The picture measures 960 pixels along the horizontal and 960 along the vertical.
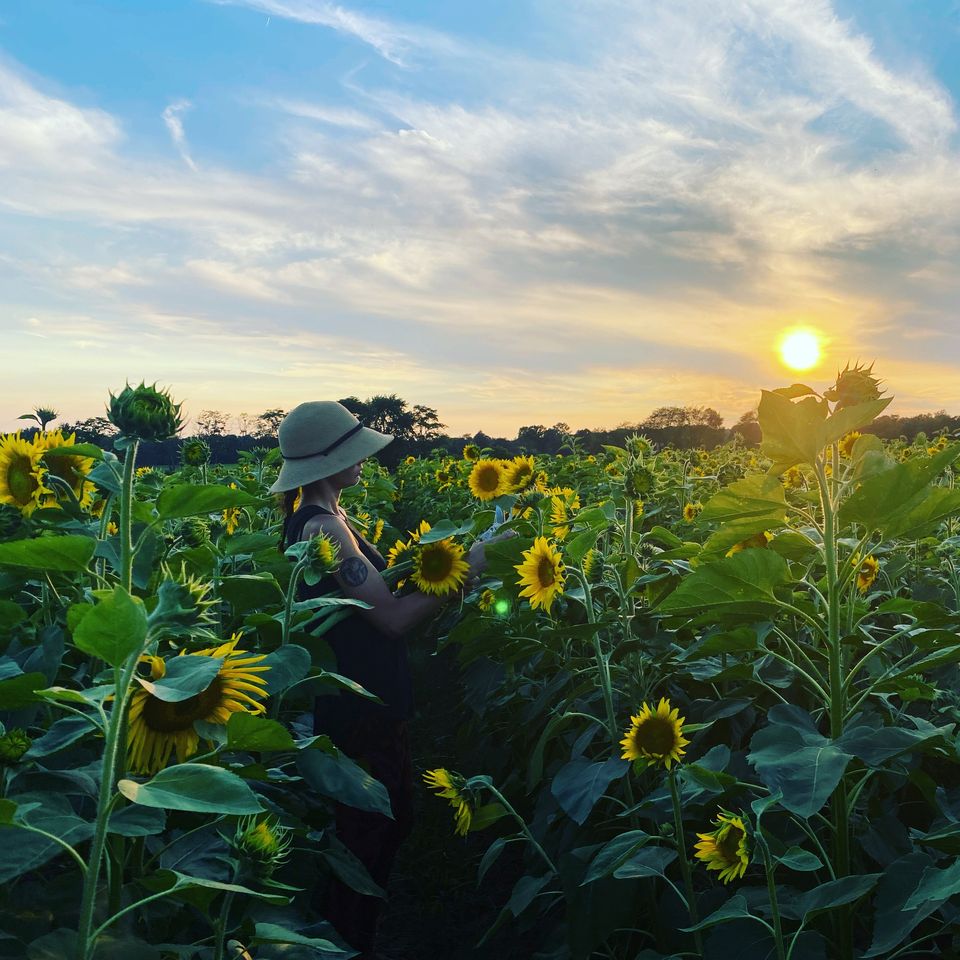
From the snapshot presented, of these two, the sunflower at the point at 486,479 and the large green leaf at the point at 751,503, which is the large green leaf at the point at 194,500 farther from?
the sunflower at the point at 486,479

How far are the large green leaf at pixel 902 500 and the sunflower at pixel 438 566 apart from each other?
58.2 inches

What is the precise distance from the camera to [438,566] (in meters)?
2.95

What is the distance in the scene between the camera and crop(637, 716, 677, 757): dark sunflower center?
78.0 inches

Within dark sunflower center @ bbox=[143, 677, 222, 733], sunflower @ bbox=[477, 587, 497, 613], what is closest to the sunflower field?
dark sunflower center @ bbox=[143, 677, 222, 733]

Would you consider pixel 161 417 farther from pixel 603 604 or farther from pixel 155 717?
pixel 603 604

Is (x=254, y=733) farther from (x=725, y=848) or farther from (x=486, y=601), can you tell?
(x=486, y=601)

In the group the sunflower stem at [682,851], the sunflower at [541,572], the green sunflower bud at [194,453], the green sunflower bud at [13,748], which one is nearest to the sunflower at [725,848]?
the sunflower stem at [682,851]

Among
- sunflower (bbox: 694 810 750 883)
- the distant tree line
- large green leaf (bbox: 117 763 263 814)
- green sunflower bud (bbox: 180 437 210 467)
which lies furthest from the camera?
the distant tree line

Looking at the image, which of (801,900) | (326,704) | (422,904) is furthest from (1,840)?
(422,904)

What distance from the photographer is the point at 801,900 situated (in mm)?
1610

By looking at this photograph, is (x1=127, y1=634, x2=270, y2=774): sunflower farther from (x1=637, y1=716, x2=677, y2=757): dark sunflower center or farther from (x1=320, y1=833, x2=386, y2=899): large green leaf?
(x1=637, y1=716, x2=677, y2=757): dark sunflower center

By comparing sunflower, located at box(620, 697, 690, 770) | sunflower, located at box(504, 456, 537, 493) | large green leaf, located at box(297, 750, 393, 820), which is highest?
sunflower, located at box(504, 456, 537, 493)

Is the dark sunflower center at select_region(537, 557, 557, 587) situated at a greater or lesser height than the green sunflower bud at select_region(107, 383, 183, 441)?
lesser

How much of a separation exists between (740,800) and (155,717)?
1468 millimetres
